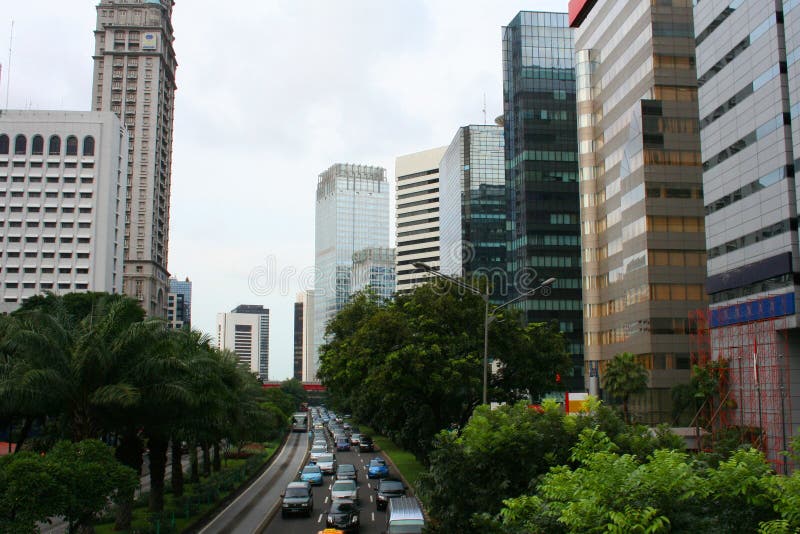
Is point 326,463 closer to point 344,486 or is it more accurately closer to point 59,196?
point 344,486

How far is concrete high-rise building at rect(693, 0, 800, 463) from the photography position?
48.2 meters

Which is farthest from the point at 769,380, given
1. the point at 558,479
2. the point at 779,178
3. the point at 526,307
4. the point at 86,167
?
the point at 86,167

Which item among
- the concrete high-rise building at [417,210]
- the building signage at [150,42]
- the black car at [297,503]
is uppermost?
the building signage at [150,42]

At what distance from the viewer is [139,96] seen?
141000 mm

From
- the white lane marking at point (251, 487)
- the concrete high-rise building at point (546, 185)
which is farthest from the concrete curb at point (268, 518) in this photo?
the concrete high-rise building at point (546, 185)

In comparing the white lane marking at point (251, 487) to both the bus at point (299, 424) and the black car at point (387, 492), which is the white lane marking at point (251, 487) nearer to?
the black car at point (387, 492)

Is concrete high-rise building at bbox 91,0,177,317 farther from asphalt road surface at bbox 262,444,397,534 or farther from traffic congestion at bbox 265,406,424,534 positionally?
asphalt road surface at bbox 262,444,397,534

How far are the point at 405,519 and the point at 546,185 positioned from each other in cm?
8748

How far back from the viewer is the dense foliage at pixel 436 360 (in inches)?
1582

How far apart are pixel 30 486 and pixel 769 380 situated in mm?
46490

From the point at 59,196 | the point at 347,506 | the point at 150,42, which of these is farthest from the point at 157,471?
the point at 150,42

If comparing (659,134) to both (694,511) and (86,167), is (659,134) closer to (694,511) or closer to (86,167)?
(694,511)

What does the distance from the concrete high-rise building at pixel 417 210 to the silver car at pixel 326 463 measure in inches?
5051

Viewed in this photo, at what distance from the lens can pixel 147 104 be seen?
465ft
